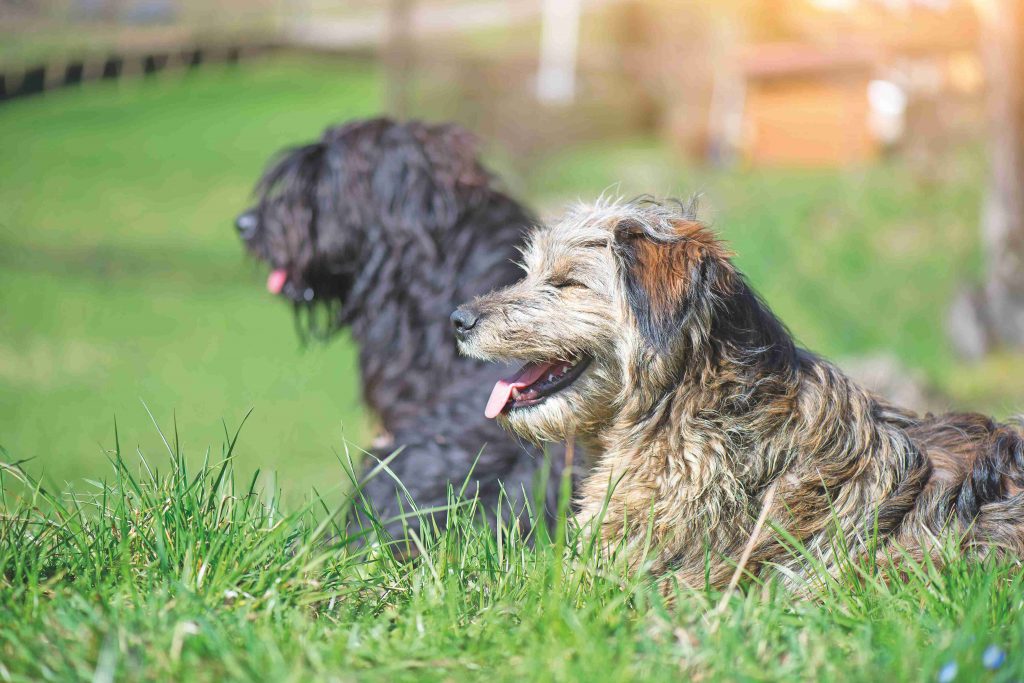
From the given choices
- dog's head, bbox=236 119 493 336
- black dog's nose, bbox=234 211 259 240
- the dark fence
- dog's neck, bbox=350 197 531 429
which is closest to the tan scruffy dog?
dog's neck, bbox=350 197 531 429

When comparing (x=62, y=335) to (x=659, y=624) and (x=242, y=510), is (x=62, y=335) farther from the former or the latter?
(x=659, y=624)

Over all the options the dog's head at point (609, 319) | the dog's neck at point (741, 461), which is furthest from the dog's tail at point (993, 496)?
the dog's head at point (609, 319)

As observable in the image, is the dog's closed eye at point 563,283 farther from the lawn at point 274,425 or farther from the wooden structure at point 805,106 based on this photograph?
the wooden structure at point 805,106

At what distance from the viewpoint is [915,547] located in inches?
127

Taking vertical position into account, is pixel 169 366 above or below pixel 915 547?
below

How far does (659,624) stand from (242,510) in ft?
4.24

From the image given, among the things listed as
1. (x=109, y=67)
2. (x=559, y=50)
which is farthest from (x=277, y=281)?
(x=109, y=67)

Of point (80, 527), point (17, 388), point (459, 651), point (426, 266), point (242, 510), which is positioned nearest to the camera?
point (459, 651)

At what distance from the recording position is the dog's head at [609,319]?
3344mm

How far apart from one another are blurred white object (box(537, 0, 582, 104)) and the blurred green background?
20.2 inches

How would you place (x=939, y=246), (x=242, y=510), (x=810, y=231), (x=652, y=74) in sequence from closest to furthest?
(x=242, y=510) < (x=939, y=246) < (x=810, y=231) < (x=652, y=74)

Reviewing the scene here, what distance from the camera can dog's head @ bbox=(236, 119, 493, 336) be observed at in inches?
209

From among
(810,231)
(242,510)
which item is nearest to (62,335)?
(810,231)

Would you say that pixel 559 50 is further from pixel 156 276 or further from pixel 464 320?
pixel 464 320
